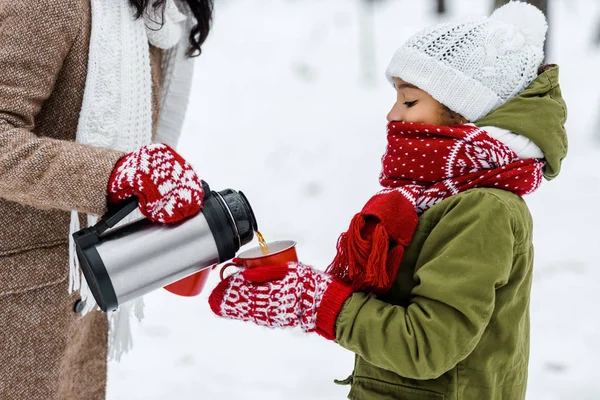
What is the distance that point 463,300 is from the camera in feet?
4.15

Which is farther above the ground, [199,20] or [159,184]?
[199,20]

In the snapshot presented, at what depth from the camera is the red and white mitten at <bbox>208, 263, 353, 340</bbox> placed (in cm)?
134

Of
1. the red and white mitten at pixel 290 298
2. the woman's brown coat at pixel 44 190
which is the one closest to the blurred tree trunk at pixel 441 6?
the woman's brown coat at pixel 44 190

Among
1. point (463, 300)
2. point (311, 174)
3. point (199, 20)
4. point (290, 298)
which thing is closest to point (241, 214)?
point (290, 298)

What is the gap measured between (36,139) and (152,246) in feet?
1.10

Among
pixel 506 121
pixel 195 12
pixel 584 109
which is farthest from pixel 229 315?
pixel 584 109

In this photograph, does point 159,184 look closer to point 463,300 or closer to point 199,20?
point 463,300

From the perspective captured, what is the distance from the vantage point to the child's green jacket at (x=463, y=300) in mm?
1277

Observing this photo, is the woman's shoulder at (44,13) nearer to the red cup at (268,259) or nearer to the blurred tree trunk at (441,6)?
the red cup at (268,259)

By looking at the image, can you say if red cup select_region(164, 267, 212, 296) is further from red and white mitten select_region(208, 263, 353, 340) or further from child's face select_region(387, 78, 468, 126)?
child's face select_region(387, 78, 468, 126)

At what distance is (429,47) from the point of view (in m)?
1.50

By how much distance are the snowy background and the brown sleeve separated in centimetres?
165

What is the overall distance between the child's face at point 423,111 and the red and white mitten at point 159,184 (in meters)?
0.49

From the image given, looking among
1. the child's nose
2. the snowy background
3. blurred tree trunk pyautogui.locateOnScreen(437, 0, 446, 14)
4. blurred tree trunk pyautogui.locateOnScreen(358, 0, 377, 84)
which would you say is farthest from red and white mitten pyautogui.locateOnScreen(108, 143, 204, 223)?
blurred tree trunk pyautogui.locateOnScreen(437, 0, 446, 14)
